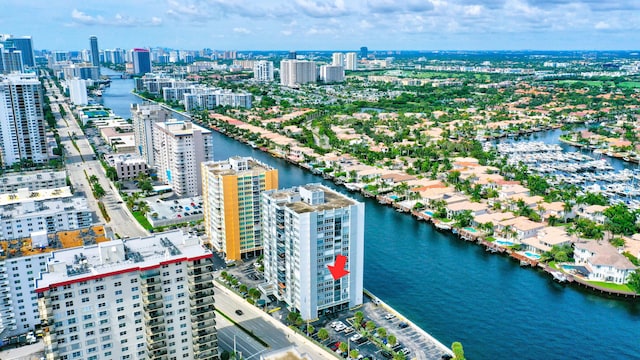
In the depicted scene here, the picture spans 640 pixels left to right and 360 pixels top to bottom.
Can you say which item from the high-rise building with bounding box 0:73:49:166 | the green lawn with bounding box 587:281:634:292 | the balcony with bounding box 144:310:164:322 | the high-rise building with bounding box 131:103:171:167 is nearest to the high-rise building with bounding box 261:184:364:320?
the balcony with bounding box 144:310:164:322

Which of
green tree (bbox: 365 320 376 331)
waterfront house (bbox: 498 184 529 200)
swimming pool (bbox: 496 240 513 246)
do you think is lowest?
swimming pool (bbox: 496 240 513 246)

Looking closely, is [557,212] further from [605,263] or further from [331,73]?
[331,73]

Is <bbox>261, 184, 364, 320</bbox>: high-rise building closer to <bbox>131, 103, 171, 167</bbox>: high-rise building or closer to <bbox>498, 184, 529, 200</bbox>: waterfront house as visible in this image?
<bbox>498, 184, 529, 200</bbox>: waterfront house

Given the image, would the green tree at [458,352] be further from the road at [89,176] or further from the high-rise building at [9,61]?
the high-rise building at [9,61]

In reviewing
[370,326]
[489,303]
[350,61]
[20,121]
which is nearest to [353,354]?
[370,326]

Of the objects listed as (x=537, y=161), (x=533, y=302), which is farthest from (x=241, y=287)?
(x=537, y=161)

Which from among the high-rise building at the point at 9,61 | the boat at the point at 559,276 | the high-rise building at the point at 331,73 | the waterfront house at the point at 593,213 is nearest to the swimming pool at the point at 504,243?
the boat at the point at 559,276
